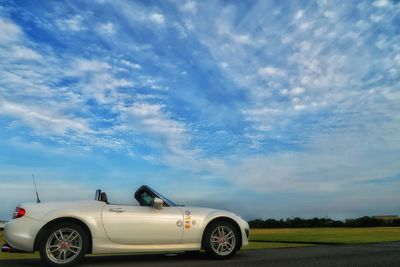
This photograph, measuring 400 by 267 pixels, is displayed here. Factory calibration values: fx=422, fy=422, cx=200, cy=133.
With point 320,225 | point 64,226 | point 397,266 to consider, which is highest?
A: point 320,225

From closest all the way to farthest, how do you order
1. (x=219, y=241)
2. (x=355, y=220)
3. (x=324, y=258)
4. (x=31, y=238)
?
(x=31, y=238) < (x=324, y=258) < (x=219, y=241) < (x=355, y=220)

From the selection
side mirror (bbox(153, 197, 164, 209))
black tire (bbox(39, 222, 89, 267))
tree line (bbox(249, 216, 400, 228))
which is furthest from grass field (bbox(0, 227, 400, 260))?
tree line (bbox(249, 216, 400, 228))

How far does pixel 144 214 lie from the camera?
7371mm

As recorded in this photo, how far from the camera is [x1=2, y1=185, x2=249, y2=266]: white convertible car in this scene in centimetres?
667

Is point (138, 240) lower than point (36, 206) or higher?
lower

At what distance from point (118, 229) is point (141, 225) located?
1.30ft

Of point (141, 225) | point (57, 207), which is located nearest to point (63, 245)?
point (57, 207)

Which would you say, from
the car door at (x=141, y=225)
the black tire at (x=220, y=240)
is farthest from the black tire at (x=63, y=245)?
the black tire at (x=220, y=240)

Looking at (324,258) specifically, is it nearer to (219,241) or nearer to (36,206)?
(219,241)

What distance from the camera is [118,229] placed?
7.09 metres

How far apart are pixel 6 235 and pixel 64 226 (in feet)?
3.32

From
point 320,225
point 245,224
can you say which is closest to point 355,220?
point 320,225

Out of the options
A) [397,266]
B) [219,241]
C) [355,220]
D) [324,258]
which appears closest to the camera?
[397,266]

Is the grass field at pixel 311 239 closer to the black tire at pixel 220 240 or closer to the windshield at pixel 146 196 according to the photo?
the windshield at pixel 146 196
